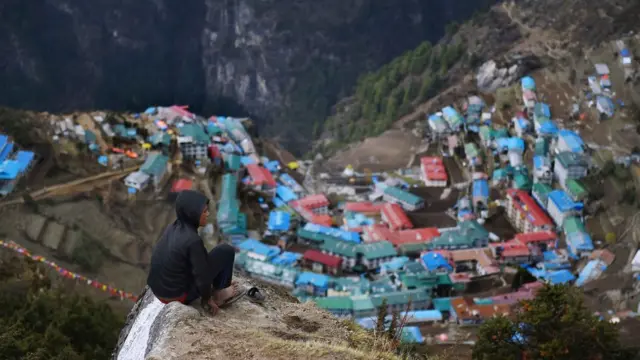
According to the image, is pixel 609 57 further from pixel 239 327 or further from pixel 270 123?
pixel 239 327

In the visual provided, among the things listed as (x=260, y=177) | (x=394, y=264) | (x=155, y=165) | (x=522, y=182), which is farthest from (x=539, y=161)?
(x=155, y=165)

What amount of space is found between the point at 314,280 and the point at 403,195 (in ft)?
25.4

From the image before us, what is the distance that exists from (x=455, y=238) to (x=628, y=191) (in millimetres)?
6145

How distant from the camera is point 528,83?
110 feet

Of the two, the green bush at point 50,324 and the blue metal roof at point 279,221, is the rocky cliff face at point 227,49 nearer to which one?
the blue metal roof at point 279,221

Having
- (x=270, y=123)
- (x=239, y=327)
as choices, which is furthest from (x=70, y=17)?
(x=239, y=327)

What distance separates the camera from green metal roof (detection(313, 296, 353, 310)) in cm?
1888

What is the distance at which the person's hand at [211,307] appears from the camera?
195 inches

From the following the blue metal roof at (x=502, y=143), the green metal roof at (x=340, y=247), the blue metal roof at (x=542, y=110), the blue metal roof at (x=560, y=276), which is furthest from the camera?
the blue metal roof at (x=542, y=110)

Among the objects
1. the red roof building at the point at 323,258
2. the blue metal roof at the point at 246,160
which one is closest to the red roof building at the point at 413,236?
the red roof building at the point at 323,258

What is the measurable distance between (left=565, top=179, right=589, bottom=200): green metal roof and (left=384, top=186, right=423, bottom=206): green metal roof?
5428 mm

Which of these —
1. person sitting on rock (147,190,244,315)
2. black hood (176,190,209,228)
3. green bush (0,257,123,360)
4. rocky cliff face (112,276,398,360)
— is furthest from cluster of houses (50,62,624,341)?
black hood (176,190,209,228)

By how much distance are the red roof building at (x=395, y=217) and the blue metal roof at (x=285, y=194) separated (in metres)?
3.51

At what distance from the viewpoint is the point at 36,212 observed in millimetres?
19859
